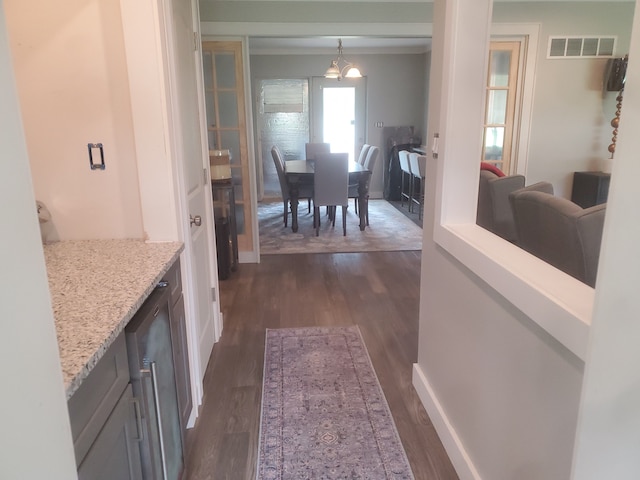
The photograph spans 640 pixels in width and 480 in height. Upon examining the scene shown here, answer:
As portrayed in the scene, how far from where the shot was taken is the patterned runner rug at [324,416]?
179cm

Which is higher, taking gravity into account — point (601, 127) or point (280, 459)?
point (601, 127)

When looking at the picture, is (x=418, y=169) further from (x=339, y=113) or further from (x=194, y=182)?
(x=194, y=182)

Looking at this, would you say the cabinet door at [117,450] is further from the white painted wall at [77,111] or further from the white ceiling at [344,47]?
the white ceiling at [344,47]

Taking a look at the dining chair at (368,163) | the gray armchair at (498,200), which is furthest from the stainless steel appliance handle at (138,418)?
the dining chair at (368,163)

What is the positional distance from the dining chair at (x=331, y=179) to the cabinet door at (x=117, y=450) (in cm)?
416

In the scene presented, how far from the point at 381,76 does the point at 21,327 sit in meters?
7.70

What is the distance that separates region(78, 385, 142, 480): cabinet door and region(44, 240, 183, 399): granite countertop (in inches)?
7.5

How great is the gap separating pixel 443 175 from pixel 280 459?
4.39 ft

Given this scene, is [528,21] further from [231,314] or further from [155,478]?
[155,478]

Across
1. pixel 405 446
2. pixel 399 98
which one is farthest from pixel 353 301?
pixel 399 98

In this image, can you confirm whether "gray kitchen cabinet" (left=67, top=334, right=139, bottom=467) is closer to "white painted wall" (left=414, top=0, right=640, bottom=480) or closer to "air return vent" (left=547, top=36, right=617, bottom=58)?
"white painted wall" (left=414, top=0, right=640, bottom=480)

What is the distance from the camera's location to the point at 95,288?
1.28 metres

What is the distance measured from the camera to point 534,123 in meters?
4.42

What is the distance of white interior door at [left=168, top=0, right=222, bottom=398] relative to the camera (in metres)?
1.98
